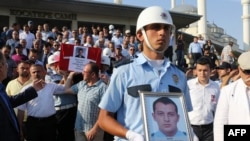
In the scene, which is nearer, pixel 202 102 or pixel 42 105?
pixel 202 102

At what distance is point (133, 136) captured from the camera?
2.85 metres

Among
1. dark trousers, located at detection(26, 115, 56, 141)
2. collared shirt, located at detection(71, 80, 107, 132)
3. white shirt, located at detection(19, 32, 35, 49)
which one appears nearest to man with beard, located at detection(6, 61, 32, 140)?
dark trousers, located at detection(26, 115, 56, 141)

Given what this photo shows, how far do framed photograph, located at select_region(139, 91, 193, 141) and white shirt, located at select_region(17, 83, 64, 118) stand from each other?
4177 millimetres

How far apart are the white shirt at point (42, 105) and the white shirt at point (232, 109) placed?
134 inches

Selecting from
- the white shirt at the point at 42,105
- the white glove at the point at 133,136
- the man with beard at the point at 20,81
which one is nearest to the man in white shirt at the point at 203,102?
the white shirt at the point at 42,105

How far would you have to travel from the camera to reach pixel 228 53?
2106 centimetres

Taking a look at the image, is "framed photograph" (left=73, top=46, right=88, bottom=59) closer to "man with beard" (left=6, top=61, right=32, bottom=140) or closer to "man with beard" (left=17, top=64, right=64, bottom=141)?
"man with beard" (left=6, top=61, right=32, bottom=140)

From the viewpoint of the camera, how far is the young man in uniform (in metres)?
3.03

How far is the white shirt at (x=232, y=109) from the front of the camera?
405cm

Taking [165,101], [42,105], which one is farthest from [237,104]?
[42,105]

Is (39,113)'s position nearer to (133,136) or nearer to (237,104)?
(237,104)

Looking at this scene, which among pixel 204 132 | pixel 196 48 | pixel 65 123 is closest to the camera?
pixel 204 132

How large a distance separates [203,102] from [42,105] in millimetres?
2490

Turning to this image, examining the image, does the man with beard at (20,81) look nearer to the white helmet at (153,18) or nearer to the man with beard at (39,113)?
the man with beard at (39,113)
